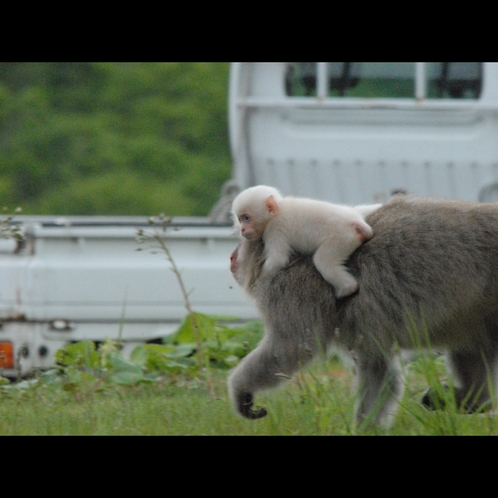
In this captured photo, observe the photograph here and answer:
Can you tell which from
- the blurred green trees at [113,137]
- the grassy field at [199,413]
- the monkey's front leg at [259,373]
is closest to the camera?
the grassy field at [199,413]

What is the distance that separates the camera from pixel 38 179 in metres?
24.8

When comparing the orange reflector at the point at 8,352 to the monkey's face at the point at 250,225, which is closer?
the monkey's face at the point at 250,225

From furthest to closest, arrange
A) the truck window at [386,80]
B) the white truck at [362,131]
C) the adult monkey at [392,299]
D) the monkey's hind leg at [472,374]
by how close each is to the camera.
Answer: the truck window at [386,80] → the white truck at [362,131] → the monkey's hind leg at [472,374] → the adult monkey at [392,299]

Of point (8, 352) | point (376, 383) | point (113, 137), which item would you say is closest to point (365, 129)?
point (8, 352)

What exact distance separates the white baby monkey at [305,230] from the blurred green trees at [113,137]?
59.3 feet

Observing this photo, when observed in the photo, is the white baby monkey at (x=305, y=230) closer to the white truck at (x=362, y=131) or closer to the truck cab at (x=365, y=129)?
the white truck at (x=362, y=131)

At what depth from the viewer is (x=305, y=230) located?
178 inches

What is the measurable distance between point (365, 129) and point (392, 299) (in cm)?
474

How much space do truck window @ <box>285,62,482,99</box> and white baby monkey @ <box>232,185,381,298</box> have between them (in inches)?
184

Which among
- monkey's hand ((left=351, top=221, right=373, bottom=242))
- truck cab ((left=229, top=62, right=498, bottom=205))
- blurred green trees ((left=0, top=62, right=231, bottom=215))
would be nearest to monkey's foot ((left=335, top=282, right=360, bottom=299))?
monkey's hand ((left=351, top=221, right=373, bottom=242))

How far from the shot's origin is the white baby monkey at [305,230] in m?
4.46

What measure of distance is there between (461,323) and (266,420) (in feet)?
3.59

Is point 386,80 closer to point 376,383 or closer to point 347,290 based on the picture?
point 376,383

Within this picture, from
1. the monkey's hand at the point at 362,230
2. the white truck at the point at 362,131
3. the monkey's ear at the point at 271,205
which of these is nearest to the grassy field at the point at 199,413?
the monkey's hand at the point at 362,230
